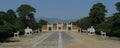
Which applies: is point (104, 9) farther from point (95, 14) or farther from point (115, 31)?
point (115, 31)

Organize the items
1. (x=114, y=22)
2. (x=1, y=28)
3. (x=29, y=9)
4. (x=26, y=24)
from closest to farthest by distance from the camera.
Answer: (x=1, y=28) < (x=114, y=22) < (x=26, y=24) < (x=29, y=9)

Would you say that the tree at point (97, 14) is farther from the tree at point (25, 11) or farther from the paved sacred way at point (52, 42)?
the paved sacred way at point (52, 42)

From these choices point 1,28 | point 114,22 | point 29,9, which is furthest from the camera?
point 29,9

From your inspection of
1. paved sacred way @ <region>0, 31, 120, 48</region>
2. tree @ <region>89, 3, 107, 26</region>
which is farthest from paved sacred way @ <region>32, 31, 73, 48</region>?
tree @ <region>89, 3, 107, 26</region>

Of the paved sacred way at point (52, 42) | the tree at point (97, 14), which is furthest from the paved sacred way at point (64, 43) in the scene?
the tree at point (97, 14)

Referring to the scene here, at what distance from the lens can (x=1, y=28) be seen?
49.7 meters

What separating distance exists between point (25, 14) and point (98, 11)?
22979 mm

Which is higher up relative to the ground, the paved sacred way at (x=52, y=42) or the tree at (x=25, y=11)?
the tree at (x=25, y=11)

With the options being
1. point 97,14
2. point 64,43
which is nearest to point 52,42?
point 64,43

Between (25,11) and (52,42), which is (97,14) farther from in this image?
(52,42)

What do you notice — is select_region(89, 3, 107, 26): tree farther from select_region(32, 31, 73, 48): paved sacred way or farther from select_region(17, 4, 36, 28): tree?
select_region(32, 31, 73, 48): paved sacred way

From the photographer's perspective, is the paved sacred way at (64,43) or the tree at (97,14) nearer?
the paved sacred way at (64,43)

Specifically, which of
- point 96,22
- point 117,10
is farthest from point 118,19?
point 96,22

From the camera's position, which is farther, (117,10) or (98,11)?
(98,11)
